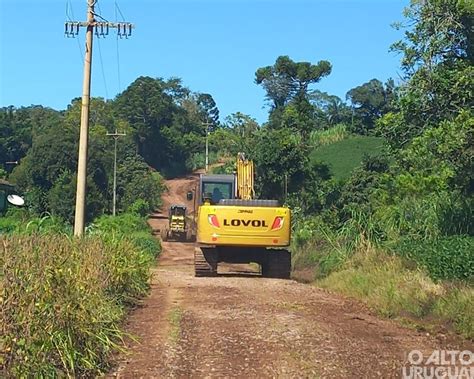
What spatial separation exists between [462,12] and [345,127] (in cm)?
5823

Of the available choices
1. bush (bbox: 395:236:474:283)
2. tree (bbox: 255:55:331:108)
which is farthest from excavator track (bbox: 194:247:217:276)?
tree (bbox: 255:55:331:108)

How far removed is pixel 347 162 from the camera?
207 ft

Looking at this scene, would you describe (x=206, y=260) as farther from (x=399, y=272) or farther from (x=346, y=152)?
→ (x=346, y=152)

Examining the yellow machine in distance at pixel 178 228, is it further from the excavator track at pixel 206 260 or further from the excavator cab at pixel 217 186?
the excavator track at pixel 206 260

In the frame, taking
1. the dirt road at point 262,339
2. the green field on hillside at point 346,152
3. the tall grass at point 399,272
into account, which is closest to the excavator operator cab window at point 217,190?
the tall grass at point 399,272

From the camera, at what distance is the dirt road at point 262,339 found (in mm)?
7789

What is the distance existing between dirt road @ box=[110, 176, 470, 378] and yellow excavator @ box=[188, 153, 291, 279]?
15.4ft

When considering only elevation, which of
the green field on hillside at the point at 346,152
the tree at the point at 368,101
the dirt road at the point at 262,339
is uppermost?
the tree at the point at 368,101

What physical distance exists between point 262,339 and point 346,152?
58.9 metres

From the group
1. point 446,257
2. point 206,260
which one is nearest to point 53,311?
point 446,257

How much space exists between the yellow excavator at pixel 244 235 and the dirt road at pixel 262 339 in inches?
184

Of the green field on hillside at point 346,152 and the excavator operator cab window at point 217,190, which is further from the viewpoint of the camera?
the green field on hillside at point 346,152

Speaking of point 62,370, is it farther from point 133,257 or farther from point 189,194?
point 189,194

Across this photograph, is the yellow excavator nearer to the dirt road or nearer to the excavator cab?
the excavator cab
